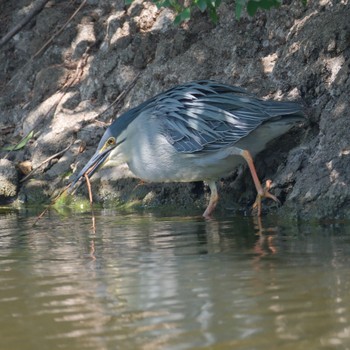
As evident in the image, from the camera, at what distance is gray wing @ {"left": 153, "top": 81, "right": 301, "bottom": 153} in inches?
331

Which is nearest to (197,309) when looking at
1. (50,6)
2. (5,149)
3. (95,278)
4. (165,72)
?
(95,278)

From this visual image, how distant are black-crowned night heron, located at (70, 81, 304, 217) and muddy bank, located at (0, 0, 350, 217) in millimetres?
295

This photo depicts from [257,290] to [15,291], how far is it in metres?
1.39

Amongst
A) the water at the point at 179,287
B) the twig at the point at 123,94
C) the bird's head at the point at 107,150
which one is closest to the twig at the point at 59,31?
the twig at the point at 123,94

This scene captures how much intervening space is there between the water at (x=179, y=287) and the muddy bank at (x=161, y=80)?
90cm

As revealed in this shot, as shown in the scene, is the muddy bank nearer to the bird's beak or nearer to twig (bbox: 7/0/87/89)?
twig (bbox: 7/0/87/89)

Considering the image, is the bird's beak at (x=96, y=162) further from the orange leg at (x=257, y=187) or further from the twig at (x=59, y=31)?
the twig at (x=59, y=31)

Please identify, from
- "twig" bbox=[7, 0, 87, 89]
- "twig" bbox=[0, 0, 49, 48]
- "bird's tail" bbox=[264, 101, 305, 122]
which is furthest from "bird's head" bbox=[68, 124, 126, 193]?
"twig" bbox=[0, 0, 49, 48]

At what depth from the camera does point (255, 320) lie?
4336 mm

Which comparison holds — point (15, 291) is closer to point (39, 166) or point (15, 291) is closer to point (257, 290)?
point (257, 290)

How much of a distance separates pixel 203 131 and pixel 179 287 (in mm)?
3420

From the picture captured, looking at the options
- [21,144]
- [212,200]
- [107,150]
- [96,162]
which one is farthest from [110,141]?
[21,144]

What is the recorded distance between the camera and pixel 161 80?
1030 cm

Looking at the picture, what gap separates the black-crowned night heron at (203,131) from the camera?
→ 841cm
